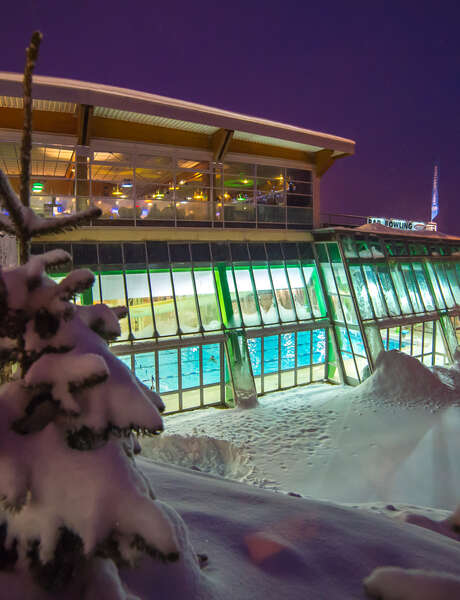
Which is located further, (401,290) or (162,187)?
(401,290)

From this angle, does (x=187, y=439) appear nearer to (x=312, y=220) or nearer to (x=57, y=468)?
(x=57, y=468)

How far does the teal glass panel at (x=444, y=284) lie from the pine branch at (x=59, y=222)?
2181cm

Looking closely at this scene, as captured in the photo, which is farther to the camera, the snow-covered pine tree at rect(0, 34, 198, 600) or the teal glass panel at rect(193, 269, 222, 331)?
the teal glass panel at rect(193, 269, 222, 331)

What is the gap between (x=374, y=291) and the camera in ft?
60.1

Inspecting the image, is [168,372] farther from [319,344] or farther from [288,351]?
[319,344]

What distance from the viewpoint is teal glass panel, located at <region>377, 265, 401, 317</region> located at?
60.5 feet

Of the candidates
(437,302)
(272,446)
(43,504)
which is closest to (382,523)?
(43,504)

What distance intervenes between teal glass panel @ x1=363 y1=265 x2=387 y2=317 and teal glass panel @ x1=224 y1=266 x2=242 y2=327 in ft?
21.1

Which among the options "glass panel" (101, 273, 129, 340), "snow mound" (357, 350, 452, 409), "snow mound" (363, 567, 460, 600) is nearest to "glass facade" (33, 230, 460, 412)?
"glass panel" (101, 273, 129, 340)

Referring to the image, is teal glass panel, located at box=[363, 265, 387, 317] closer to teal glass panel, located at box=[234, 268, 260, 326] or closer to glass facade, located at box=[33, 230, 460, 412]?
glass facade, located at box=[33, 230, 460, 412]

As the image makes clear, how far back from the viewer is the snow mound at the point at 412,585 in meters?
2.64

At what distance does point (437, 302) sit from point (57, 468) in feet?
70.7

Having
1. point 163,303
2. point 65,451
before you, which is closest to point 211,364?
point 163,303

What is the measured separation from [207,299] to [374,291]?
26.4 ft
